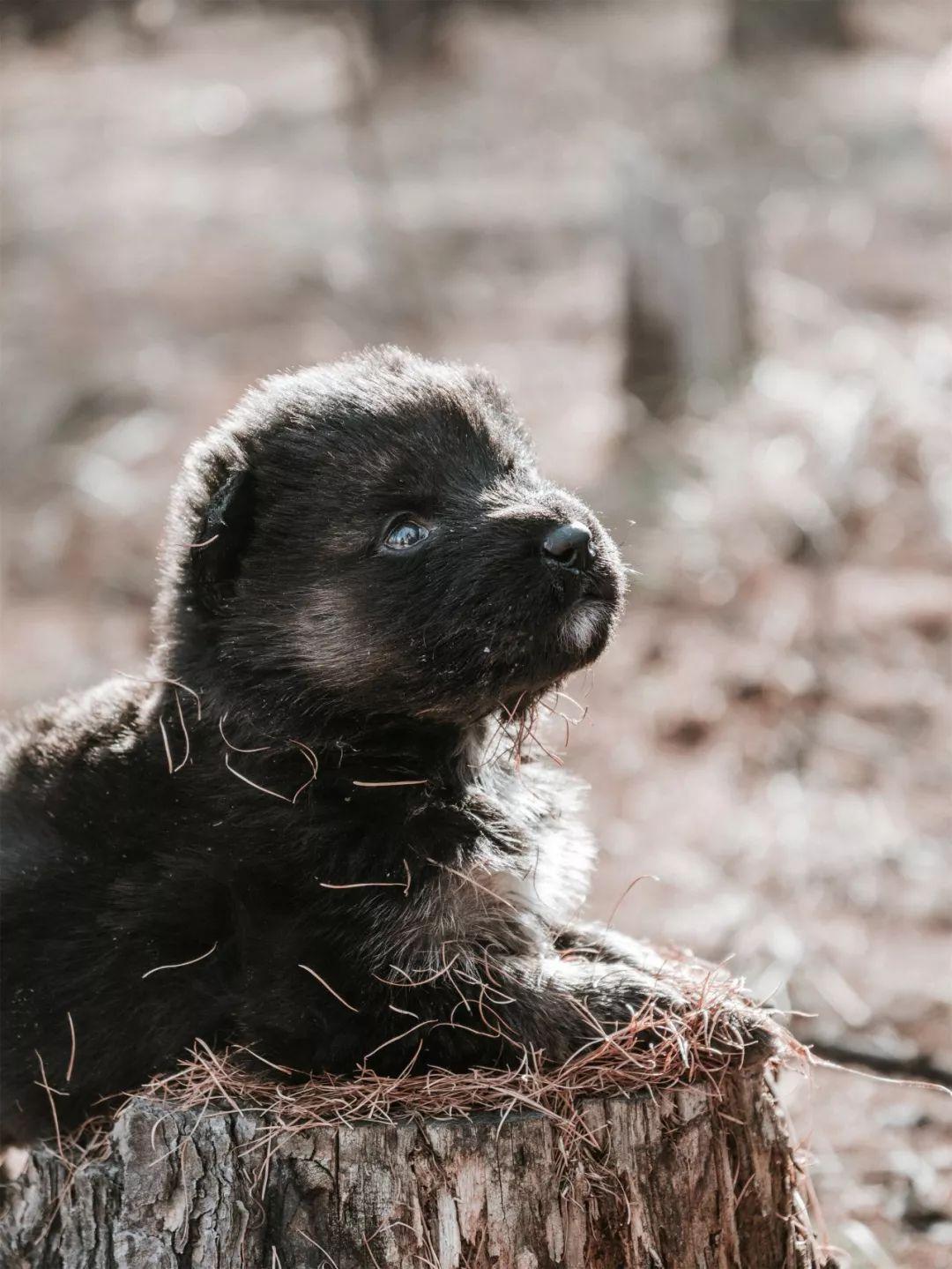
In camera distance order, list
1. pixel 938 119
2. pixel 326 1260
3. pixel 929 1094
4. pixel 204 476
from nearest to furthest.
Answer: pixel 326 1260, pixel 204 476, pixel 929 1094, pixel 938 119

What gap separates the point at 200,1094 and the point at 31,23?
18512mm

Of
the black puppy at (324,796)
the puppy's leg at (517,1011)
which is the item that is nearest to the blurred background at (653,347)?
the puppy's leg at (517,1011)

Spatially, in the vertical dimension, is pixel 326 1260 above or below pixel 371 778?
below

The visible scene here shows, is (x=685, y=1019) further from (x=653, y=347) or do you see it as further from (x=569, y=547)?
(x=653, y=347)

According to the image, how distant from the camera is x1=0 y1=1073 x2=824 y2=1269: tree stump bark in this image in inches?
142

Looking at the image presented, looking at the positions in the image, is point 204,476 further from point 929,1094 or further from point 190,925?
point 929,1094

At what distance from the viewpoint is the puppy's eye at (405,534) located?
4.19 metres

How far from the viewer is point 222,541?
4.22m

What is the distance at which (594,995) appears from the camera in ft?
13.2

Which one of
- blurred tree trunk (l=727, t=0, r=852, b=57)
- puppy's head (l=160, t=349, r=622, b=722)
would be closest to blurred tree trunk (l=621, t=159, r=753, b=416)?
puppy's head (l=160, t=349, r=622, b=722)

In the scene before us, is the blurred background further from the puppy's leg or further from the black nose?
the black nose

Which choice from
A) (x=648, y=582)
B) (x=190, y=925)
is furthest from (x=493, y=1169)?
(x=648, y=582)

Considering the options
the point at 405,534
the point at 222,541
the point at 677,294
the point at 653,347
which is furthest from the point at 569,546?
the point at 653,347

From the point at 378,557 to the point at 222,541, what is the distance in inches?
17.8
